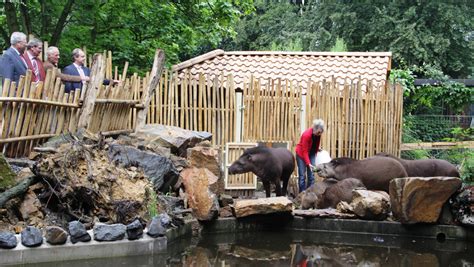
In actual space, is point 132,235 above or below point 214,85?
below

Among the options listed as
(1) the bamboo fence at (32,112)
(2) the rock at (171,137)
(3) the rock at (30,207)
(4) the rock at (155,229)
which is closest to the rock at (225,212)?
(2) the rock at (171,137)

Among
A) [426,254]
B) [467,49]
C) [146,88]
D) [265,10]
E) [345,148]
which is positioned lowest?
[426,254]

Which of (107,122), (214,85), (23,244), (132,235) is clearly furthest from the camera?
(214,85)

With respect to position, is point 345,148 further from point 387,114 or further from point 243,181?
point 243,181

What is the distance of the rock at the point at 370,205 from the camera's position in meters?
10.5

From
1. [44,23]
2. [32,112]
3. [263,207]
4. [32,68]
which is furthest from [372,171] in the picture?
[44,23]

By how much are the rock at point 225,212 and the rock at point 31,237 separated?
3.62 m

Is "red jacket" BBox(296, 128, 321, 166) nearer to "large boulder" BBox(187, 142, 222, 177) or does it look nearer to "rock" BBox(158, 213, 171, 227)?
"large boulder" BBox(187, 142, 222, 177)

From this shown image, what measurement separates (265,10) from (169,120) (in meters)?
24.1

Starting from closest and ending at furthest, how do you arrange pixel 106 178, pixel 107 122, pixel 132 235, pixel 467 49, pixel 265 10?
pixel 132 235 → pixel 106 178 → pixel 107 122 → pixel 467 49 → pixel 265 10

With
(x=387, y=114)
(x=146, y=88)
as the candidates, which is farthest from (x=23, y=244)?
(x=387, y=114)

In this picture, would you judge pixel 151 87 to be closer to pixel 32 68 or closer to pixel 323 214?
pixel 32 68

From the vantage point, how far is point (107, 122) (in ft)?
39.2

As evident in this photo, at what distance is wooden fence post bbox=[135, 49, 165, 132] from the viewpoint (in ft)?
44.1
